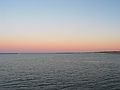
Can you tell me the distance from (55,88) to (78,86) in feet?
11.0

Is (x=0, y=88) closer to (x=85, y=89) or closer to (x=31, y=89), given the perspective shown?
(x=31, y=89)

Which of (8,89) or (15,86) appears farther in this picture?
(15,86)

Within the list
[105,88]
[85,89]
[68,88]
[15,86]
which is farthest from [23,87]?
[105,88]

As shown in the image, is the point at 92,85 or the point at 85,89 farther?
the point at 92,85

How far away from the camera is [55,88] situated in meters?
27.0

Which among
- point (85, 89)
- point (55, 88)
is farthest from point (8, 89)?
point (85, 89)

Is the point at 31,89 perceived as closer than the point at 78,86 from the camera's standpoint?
Yes

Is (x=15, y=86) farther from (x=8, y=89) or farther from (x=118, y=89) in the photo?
(x=118, y=89)

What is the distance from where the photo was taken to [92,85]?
2877 centimetres

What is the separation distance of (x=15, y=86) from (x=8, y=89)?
6.27ft

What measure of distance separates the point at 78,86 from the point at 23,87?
291 inches

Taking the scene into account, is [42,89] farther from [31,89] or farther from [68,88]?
[68,88]

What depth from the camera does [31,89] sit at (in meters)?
26.4

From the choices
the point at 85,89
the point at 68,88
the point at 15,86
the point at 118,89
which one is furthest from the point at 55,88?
the point at 118,89
